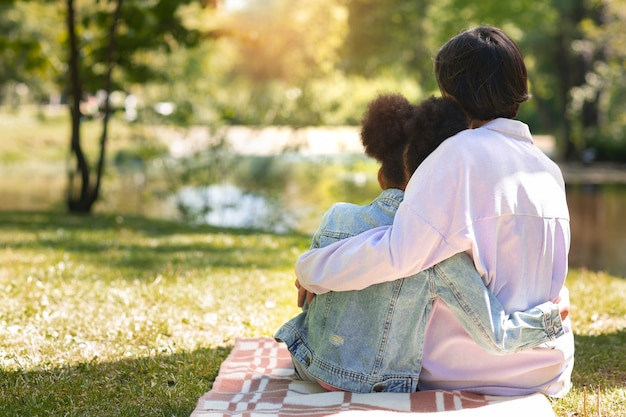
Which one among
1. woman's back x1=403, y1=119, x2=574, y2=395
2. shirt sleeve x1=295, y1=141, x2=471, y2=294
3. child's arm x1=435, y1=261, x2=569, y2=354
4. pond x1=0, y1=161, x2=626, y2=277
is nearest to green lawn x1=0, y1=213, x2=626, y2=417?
woman's back x1=403, y1=119, x2=574, y2=395

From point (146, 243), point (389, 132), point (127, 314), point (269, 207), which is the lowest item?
point (269, 207)

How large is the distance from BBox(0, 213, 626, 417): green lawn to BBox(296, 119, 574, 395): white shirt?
0.35 meters

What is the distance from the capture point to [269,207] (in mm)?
13461

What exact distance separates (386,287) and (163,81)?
877 centimetres

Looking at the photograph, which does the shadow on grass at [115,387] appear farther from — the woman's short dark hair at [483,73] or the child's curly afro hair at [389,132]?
the woman's short dark hair at [483,73]

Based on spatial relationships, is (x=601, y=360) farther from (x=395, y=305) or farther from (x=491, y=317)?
(x=395, y=305)

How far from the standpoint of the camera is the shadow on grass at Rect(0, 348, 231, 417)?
10.7 feet

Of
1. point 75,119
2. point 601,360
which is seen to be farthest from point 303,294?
point 75,119

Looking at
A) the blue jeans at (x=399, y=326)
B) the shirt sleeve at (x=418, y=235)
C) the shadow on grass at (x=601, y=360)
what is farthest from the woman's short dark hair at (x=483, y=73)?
the shadow on grass at (x=601, y=360)

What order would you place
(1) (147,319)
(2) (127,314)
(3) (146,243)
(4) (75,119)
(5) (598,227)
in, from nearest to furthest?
(1) (147,319) < (2) (127,314) < (3) (146,243) < (4) (75,119) < (5) (598,227)

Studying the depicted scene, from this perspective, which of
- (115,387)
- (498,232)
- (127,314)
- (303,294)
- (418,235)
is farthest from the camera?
(127,314)

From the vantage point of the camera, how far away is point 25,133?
94.2 feet

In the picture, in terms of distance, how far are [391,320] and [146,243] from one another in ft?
17.0

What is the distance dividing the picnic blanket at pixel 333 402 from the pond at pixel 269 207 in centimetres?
688
